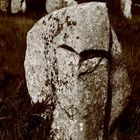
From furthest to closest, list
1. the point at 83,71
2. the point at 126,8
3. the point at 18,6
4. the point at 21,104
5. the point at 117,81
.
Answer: the point at 126,8
the point at 18,6
the point at 21,104
the point at 117,81
the point at 83,71

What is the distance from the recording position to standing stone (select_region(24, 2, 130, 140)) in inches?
185

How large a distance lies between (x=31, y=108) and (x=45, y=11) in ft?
24.2

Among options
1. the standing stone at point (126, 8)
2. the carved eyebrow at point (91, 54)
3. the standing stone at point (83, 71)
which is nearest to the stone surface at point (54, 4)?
the standing stone at point (126, 8)

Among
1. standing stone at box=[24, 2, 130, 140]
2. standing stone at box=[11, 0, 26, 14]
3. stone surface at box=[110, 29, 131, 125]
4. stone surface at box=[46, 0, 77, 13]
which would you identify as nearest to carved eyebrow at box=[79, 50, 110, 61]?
standing stone at box=[24, 2, 130, 140]

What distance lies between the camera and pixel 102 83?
4.77 m

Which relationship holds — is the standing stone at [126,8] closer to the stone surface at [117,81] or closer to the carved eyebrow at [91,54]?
the stone surface at [117,81]

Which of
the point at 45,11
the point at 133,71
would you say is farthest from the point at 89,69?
the point at 45,11

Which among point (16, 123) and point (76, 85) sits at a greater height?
point (76, 85)

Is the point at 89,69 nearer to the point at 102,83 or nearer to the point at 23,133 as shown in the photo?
the point at 102,83

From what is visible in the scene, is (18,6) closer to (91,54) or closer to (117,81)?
(117,81)

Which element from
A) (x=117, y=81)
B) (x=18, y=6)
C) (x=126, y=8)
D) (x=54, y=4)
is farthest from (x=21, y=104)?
(x=126, y=8)

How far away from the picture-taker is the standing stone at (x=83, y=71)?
4.69 meters

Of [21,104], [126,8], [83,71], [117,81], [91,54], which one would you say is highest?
[91,54]

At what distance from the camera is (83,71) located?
4.68 meters
